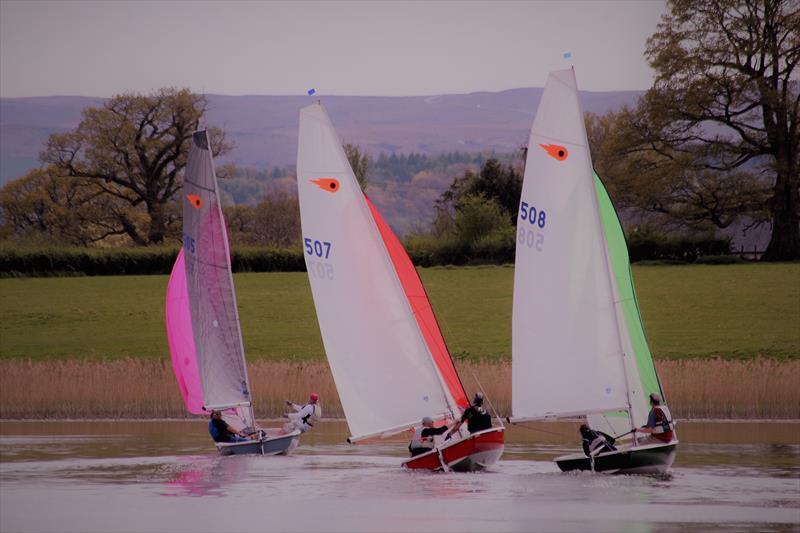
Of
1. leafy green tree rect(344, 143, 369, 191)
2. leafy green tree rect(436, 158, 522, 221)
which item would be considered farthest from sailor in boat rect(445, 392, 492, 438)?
leafy green tree rect(344, 143, 369, 191)

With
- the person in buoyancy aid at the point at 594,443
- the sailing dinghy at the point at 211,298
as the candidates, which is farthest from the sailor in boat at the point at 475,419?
the sailing dinghy at the point at 211,298

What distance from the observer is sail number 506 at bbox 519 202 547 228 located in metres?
28.5

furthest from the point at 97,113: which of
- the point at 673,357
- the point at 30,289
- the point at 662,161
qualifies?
the point at 673,357

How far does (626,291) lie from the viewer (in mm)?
29531

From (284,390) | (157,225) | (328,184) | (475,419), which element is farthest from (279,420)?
(157,225)

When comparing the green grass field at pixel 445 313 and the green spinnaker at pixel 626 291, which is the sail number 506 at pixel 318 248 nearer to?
the green spinnaker at pixel 626 291

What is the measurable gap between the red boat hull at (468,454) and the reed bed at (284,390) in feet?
28.5

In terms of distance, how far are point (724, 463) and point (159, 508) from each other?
474 inches

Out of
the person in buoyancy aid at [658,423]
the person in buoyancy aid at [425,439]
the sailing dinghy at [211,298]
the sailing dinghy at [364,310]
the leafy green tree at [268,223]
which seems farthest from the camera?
the leafy green tree at [268,223]

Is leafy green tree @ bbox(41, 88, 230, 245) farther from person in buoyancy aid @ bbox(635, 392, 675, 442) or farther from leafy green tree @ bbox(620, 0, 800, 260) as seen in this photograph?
person in buoyancy aid @ bbox(635, 392, 675, 442)

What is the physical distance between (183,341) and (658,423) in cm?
1320

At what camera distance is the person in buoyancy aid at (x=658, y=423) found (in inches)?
1089

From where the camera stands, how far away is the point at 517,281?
29016 millimetres

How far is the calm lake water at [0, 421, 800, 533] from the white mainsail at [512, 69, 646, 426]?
1685 millimetres
